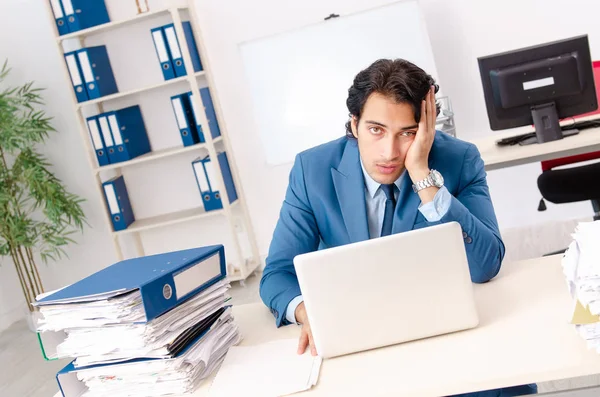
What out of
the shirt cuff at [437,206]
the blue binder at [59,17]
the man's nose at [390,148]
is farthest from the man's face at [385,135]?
the blue binder at [59,17]

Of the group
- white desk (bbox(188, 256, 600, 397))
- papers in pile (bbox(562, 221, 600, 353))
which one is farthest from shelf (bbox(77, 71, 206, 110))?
papers in pile (bbox(562, 221, 600, 353))

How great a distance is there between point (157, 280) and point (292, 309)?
343 mm

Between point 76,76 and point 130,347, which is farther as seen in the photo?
point 76,76

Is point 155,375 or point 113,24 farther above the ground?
point 113,24

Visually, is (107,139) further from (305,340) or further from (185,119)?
(305,340)

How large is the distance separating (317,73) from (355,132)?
→ 2543 mm

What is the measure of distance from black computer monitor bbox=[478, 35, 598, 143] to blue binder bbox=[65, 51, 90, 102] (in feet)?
7.83

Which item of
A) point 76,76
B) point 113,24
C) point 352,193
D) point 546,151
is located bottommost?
point 546,151

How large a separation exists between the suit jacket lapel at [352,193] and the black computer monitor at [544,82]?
1660mm

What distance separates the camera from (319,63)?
171 inches

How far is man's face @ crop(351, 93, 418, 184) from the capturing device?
5.72 feet

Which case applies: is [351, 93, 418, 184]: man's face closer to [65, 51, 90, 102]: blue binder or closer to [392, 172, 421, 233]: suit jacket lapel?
[392, 172, 421, 233]: suit jacket lapel

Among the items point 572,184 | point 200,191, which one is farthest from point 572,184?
point 200,191

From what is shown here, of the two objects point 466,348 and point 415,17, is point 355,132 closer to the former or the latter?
point 466,348
